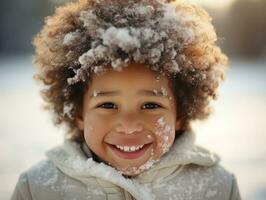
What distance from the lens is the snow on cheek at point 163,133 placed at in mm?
2389

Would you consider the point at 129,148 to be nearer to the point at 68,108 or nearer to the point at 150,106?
the point at 150,106

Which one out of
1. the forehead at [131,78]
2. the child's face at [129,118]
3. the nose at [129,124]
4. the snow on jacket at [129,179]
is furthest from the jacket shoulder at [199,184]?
the forehead at [131,78]

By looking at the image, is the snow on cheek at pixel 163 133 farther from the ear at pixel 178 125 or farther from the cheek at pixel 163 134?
the ear at pixel 178 125

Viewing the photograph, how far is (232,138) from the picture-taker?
5914 millimetres

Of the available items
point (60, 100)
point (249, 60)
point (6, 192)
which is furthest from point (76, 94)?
point (249, 60)

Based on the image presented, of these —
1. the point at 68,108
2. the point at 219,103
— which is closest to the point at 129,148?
the point at 68,108

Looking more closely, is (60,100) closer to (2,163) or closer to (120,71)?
(120,71)

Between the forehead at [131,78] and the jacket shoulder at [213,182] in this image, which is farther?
the jacket shoulder at [213,182]

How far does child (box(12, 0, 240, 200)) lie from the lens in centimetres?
229

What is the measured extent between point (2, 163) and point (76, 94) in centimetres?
244

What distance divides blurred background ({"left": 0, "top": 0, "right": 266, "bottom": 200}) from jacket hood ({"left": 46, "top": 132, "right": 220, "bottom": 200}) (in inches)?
7.6

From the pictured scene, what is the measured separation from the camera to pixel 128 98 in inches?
91.4

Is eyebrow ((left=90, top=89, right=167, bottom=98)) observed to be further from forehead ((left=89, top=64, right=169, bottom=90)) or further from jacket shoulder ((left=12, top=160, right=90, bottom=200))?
jacket shoulder ((left=12, top=160, right=90, bottom=200))

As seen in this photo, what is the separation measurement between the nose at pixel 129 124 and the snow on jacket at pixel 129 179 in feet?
0.55
